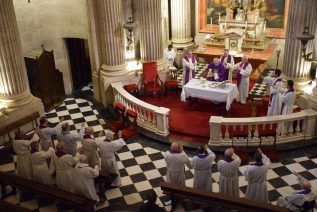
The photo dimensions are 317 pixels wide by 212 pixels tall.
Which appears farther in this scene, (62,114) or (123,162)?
(62,114)

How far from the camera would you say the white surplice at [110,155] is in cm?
1014

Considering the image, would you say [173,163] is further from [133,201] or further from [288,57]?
[288,57]

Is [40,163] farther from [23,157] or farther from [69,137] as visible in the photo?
[69,137]

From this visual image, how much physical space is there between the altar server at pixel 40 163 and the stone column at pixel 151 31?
5.87m

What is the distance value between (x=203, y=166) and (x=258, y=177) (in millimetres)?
1177

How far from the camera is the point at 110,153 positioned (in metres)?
10.2

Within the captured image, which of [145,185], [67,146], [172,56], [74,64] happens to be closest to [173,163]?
[145,185]

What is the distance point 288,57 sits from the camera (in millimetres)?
12789

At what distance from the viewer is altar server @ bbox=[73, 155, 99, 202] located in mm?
9234

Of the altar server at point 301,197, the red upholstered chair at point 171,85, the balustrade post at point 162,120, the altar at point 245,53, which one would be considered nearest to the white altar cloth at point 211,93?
the red upholstered chair at point 171,85

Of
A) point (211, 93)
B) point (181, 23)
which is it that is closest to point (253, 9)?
point (181, 23)

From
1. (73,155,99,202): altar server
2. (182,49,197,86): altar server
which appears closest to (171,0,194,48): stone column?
(182,49,197,86): altar server

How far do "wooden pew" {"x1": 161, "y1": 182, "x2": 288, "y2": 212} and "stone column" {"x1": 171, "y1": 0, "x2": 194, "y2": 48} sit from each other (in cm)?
976

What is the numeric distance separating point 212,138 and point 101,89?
475cm
